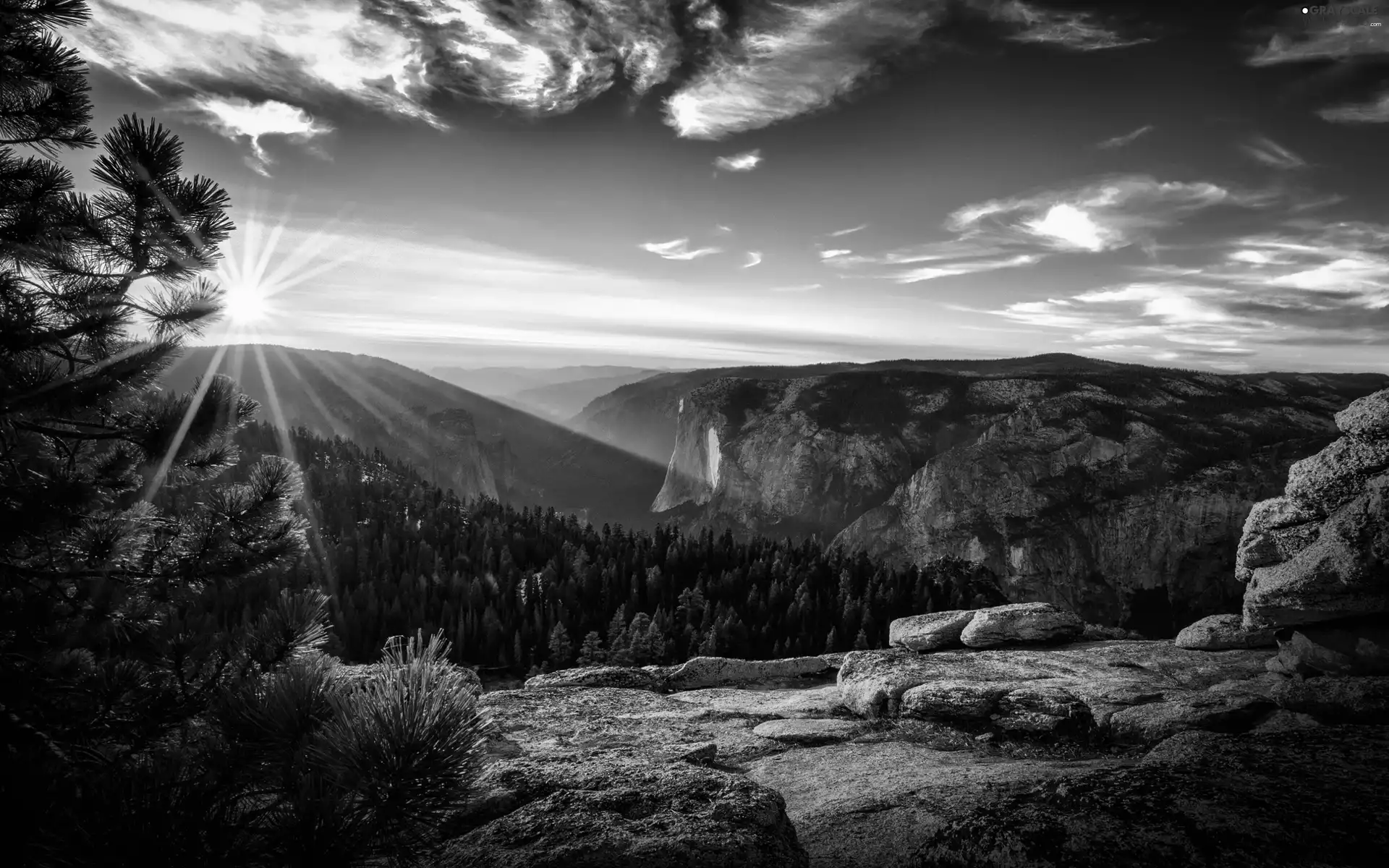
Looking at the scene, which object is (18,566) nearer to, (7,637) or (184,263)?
(7,637)

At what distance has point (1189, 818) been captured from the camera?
7.58 m

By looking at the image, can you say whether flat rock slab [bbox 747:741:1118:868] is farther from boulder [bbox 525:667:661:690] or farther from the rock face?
the rock face

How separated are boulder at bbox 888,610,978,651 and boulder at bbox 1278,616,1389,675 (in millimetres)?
12246

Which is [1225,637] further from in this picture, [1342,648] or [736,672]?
[736,672]

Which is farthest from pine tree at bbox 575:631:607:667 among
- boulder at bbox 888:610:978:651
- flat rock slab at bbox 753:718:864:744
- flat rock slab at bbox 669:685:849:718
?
flat rock slab at bbox 753:718:864:744

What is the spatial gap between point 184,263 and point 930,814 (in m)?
12.6

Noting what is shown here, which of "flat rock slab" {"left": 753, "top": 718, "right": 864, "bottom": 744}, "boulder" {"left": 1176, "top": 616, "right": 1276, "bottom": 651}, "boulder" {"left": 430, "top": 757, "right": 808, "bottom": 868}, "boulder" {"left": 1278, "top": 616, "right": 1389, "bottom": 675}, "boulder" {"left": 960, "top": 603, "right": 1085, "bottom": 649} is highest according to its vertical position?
"boulder" {"left": 430, "top": 757, "right": 808, "bottom": 868}

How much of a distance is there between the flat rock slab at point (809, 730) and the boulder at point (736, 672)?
6697 millimetres

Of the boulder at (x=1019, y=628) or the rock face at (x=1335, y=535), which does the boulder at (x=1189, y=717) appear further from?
the boulder at (x=1019, y=628)

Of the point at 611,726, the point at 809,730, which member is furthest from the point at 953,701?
the point at 611,726

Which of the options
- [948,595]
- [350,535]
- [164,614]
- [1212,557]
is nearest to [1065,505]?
[1212,557]

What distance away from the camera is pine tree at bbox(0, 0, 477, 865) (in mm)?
3619

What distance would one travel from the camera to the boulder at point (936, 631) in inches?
1164

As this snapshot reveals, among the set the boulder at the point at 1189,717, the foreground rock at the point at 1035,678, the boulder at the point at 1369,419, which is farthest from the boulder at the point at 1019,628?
the boulder at the point at 1369,419
